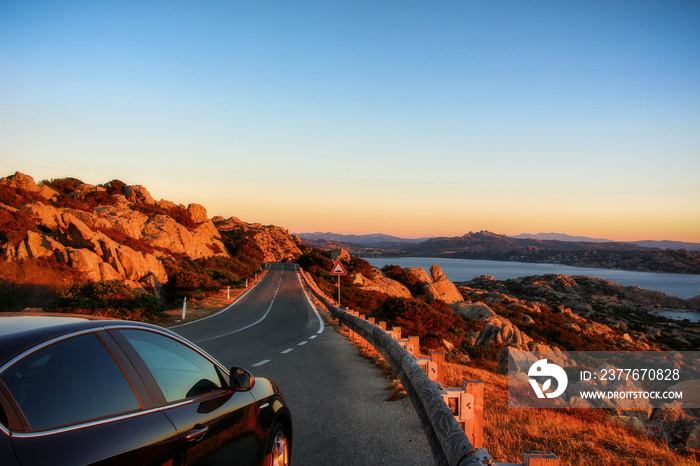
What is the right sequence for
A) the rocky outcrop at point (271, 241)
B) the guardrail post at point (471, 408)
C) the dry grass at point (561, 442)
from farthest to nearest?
1. the rocky outcrop at point (271, 241)
2. the dry grass at point (561, 442)
3. the guardrail post at point (471, 408)

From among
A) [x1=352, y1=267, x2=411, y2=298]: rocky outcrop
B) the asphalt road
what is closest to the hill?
the asphalt road

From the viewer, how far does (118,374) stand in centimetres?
237

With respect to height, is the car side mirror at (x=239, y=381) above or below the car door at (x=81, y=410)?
below

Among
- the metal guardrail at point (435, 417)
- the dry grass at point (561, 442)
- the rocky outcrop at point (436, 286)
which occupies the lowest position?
the rocky outcrop at point (436, 286)

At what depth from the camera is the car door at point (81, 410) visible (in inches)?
71.4

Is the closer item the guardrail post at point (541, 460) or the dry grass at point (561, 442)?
the guardrail post at point (541, 460)

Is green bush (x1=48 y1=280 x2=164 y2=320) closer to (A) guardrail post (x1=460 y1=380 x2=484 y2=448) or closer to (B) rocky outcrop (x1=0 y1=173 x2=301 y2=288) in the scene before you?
(B) rocky outcrop (x1=0 y1=173 x2=301 y2=288)

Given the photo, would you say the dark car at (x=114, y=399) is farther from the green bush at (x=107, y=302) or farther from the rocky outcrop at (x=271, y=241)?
the rocky outcrop at (x=271, y=241)

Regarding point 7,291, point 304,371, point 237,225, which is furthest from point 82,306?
point 237,225

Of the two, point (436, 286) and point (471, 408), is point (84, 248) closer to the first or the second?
point (471, 408)

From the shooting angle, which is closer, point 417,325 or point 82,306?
point 82,306

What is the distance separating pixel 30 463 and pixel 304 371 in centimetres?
704

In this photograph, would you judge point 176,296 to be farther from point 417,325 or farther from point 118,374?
point 118,374

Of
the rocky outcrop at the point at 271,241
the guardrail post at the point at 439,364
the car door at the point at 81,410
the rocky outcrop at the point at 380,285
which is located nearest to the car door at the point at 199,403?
the car door at the point at 81,410
